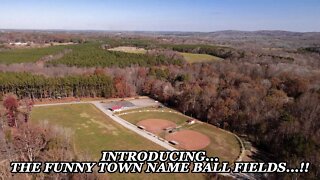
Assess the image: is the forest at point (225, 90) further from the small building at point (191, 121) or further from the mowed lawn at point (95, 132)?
the mowed lawn at point (95, 132)

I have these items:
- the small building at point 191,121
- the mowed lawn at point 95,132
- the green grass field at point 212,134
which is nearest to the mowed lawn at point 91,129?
the mowed lawn at point 95,132

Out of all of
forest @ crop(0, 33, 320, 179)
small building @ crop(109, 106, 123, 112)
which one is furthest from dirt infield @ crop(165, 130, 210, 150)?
small building @ crop(109, 106, 123, 112)

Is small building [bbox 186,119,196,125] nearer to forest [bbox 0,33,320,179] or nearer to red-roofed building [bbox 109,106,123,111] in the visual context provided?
forest [bbox 0,33,320,179]

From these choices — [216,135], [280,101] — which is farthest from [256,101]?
[216,135]

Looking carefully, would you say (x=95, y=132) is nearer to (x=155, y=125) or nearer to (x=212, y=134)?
(x=155, y=125)

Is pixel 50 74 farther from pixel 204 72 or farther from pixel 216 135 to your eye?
pixel 216 135

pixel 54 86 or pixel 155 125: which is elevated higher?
pixel 54 86

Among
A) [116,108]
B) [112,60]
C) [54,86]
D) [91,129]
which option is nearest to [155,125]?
[91,129]
